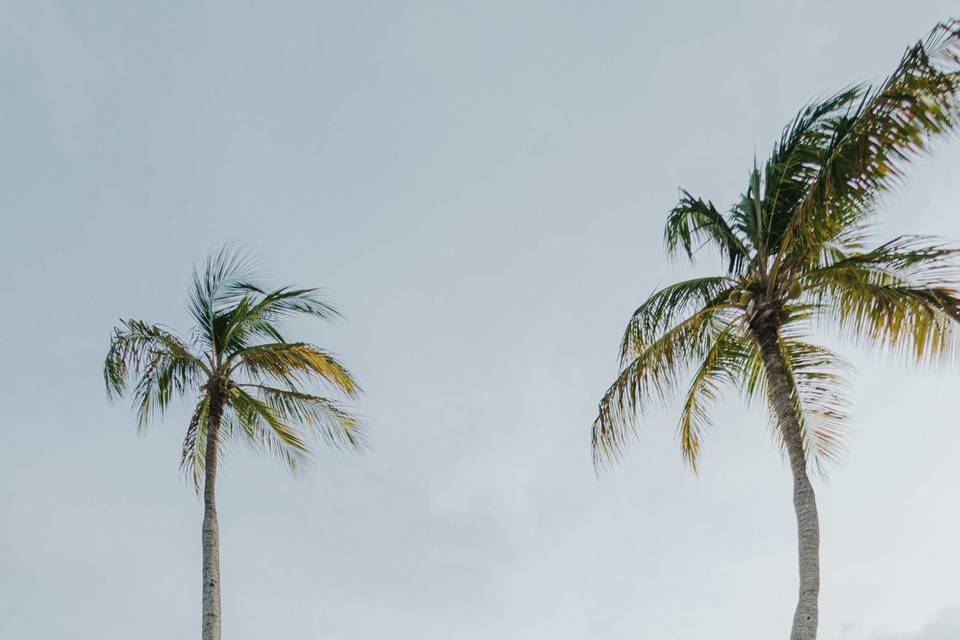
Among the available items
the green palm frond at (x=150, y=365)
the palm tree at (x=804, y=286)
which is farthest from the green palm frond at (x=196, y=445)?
the palm tree at (x=804, y=286)

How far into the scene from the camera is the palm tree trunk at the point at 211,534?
12531 millimetres

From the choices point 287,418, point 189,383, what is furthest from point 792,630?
point 189,383

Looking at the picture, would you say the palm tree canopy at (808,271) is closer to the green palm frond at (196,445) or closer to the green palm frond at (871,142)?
the green palm frond at (871,142)

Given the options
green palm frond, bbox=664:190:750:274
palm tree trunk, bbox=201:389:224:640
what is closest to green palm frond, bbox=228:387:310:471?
palm tree trunk, bbox=201:389:224:640

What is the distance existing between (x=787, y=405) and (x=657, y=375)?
1.87m

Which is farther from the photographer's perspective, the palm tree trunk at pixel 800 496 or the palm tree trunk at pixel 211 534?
the palm tree trunk at pixel 211 534

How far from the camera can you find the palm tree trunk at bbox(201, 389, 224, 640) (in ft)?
41.1

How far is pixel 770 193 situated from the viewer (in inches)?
465

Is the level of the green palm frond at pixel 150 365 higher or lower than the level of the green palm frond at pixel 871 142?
higher

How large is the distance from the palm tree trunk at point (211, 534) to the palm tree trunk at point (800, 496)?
7857 mm

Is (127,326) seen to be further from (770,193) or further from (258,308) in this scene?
(770,193)

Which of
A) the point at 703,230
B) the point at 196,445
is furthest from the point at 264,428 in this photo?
the point at 703,230

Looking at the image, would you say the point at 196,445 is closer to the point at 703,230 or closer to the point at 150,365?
the point at 150,365

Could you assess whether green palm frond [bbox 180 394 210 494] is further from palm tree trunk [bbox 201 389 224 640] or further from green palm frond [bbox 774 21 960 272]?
green palm frond [bbox 774 21 960 272]
